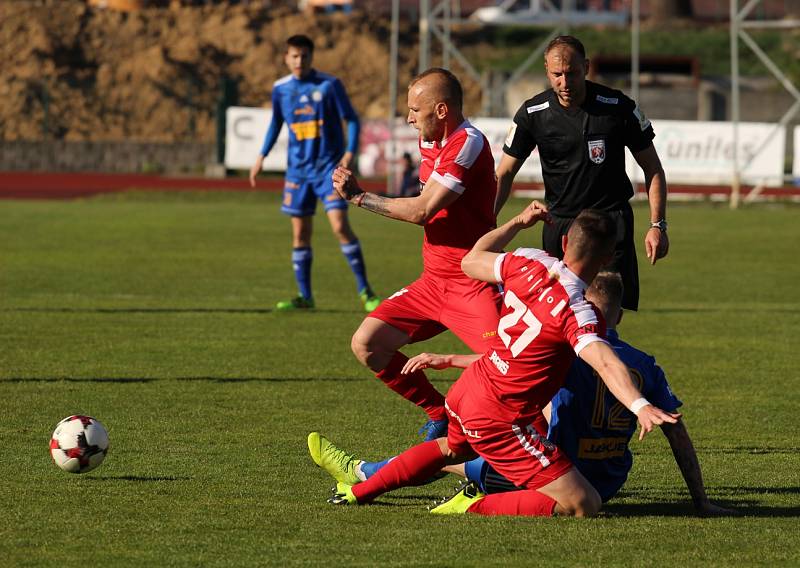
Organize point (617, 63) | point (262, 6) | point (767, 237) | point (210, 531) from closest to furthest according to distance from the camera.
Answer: point (210, 531), point (767, 237), point (617, 63), point (262, 6)

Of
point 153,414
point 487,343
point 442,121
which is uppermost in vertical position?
point 442,121

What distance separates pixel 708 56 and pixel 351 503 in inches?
1907

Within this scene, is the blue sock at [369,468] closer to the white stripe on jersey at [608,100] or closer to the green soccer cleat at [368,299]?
the white stripe on jersey at [608,100]

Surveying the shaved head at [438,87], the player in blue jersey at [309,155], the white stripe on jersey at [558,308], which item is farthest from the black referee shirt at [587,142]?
the player in blue jersey at [309,155]

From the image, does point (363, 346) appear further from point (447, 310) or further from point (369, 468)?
point (369, 468)

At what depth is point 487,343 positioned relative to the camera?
703cm

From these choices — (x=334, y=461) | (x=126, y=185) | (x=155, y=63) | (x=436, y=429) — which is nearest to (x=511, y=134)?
(x=436, y=429)

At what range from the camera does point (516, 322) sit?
5.90 m

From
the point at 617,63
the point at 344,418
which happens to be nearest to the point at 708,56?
the point at 617,63

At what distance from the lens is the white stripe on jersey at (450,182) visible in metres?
7.02

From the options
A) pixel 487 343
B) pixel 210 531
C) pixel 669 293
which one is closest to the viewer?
pixel 210 531

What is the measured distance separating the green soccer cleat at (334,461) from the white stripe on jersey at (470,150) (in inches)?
61.8

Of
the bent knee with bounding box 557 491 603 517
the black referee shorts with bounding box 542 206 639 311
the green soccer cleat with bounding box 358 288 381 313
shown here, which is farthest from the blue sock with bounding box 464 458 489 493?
the green soccer cleat with bounding box 358 288 381 313

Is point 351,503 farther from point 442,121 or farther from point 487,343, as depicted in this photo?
point 442,121
